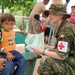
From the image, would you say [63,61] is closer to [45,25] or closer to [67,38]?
[67,38]

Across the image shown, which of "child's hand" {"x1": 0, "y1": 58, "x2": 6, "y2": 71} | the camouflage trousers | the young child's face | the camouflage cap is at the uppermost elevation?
the camouflage cap

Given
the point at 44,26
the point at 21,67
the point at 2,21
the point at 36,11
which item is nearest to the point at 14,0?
the point at 36,11

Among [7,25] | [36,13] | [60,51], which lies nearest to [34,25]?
[36,13]

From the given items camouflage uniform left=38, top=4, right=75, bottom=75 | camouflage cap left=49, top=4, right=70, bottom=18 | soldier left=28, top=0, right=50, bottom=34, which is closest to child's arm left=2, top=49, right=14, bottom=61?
camouflage uniform left=38, top=4, right=75, bottom=75

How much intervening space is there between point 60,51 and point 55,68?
0.24 meters

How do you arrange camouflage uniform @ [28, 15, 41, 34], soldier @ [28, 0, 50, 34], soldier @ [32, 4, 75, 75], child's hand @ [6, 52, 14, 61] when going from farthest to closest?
camouflage uniform @ [28, 15, 41, 34] < soldier @ [28, 0, 50, 34] < child's hand @ [6, 52, 14, 61] < soldier @ [32, 4, 75, 75]

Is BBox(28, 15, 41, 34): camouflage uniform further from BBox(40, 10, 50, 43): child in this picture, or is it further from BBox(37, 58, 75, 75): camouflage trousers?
BBox(37, 58, 75, 75): camouflage trousers

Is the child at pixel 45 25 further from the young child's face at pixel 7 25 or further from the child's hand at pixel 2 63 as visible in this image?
the child's hand at pixel 2 63

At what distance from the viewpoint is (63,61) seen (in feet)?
7.47

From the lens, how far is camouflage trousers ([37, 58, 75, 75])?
225 cm

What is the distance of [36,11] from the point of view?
4836mm

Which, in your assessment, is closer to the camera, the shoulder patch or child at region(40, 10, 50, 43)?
the shoulder patch

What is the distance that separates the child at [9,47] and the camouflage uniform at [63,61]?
256 millimetres

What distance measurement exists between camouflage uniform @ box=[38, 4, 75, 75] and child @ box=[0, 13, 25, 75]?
0.84 ft
